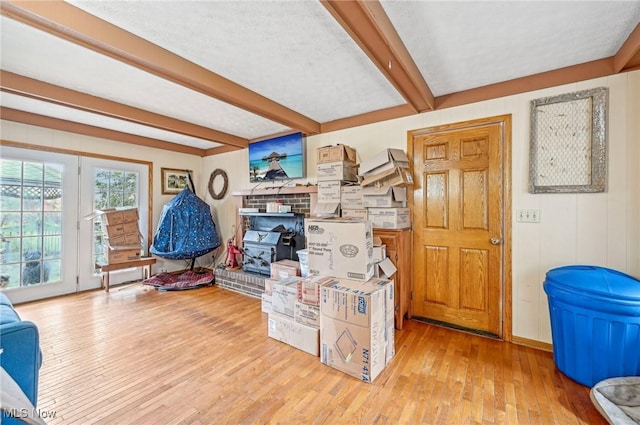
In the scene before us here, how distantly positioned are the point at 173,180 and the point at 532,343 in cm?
549

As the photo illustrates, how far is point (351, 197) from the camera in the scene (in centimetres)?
305

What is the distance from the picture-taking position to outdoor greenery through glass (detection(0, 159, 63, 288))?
3.26 meters

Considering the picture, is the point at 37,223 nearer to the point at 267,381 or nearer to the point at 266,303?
the point at 266,303

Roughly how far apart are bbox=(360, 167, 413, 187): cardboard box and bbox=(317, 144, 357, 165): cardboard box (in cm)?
42

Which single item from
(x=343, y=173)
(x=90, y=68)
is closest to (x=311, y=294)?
(x=343, y=173)

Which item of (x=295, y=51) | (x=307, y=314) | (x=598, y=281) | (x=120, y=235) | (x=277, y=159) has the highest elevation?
(x=295, y=51)

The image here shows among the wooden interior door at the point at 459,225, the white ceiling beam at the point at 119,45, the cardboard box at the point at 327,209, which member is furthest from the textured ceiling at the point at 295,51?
the cardboard box at the point at 327,209

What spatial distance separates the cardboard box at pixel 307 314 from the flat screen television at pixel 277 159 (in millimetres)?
1975

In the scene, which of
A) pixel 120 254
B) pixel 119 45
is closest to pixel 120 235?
pixel 120 254

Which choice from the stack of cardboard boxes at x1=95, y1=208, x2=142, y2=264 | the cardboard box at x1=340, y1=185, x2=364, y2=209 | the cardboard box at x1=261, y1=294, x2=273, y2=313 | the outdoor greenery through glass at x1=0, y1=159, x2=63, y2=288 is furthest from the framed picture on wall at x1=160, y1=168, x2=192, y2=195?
the cardboard box at x1=340, y1=185, x2=364, y2=209

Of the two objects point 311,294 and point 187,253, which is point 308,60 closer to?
point 311,294

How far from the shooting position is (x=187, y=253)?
4.27 m

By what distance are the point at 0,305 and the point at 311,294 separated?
186 centimetres

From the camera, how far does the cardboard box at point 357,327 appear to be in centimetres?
189
